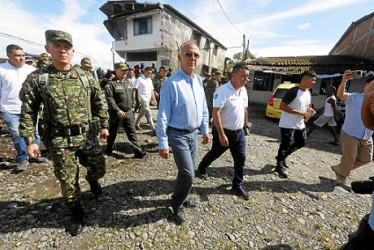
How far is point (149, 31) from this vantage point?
19.6 metres

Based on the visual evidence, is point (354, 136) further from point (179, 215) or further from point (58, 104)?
point (58, 104)

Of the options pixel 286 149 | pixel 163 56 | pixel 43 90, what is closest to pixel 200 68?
pixel 163 56

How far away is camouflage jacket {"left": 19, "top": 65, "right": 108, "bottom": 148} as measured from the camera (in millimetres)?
1988

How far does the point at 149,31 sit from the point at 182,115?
20551 mm

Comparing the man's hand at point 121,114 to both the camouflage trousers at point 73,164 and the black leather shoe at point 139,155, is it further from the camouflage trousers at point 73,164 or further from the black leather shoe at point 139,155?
the camouflage trousers at point 73,164

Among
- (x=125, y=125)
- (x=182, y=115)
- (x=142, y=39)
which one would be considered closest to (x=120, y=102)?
(x=125, y=125)

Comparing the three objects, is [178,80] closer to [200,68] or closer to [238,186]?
[238,186]

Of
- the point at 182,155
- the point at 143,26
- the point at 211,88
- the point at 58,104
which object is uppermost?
the point at 143,26

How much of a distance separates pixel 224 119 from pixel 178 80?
1.10 m

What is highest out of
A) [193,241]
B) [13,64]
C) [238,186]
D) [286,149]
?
[13,64]

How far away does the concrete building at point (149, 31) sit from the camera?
18734 millimetres

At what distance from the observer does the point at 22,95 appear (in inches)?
78.0

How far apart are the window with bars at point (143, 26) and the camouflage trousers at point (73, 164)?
66.4 ft

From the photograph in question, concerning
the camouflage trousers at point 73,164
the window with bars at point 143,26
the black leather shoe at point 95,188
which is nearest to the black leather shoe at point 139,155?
the black leather shoe at point 95,188
